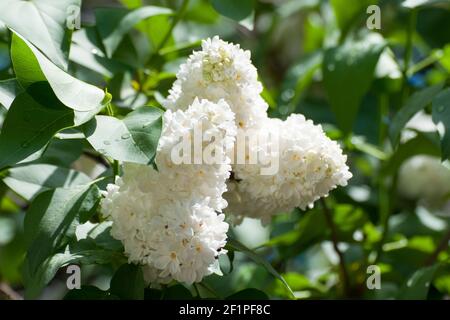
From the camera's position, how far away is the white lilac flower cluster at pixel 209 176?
0.92 meters

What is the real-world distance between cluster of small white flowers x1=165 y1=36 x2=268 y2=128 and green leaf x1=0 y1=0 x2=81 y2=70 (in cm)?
15

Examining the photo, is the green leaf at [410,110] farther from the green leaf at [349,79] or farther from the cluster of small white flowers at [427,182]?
the cluster of small white flowers at [427,182]

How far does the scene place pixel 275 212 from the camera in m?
1.06

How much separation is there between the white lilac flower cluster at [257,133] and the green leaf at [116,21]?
285 millimetres

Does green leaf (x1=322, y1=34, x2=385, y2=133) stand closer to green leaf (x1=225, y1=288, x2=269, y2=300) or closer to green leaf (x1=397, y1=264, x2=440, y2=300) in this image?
green leaf (x1=397, y1=264, x2=440, y2=300)

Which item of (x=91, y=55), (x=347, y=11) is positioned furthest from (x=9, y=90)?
(x=347, y=11)

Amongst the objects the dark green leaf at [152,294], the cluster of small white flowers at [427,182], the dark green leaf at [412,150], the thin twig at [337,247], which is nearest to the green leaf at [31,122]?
the dark green leaf at [152,294]

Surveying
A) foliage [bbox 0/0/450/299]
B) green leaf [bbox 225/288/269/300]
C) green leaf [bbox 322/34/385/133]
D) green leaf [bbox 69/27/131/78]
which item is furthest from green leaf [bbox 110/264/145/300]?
green leaf [bbox 322/34/385/133]

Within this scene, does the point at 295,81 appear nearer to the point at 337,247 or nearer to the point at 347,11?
the point at 347,11

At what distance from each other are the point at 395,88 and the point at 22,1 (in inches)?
29.5

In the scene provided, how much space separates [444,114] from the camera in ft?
3.67

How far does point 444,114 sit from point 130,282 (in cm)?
44

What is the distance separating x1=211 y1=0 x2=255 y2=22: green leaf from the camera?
4.16 feet
